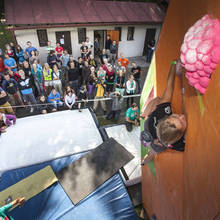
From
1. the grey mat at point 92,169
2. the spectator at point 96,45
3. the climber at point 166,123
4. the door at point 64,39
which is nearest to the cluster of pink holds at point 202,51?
the climber at point 166,123

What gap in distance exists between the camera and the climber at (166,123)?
6.22 feet

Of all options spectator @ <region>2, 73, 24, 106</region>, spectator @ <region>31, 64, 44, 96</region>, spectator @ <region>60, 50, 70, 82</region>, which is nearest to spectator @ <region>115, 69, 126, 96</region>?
spectator @ <region>60, 50, 70, 82</region>

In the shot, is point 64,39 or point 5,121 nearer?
point 5,121

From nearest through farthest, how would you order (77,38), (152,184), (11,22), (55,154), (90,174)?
(152,184) < (90,174) < (55,154) < (11,22) < (77,38)

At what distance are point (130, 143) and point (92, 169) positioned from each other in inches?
52.9

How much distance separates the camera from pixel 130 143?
4727 millimetres

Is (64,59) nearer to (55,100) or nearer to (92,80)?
(92,80)

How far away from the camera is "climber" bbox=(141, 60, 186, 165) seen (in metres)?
1.90

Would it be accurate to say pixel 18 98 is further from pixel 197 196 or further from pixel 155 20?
pixel 155 20

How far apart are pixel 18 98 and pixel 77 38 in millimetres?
5189

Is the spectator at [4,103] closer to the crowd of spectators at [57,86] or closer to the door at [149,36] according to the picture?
the crowd of spectators at [57,86]

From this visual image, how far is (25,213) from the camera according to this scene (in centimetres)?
312

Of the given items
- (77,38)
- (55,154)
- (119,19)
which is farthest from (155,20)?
(55,154)

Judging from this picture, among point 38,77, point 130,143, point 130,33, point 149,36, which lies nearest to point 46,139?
point 130,143
